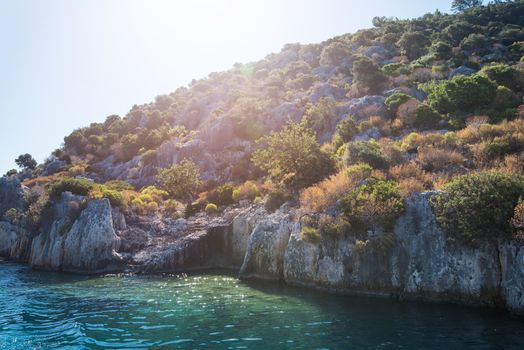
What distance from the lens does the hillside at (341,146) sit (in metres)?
22.4

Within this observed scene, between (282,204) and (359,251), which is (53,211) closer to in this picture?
(282,204)

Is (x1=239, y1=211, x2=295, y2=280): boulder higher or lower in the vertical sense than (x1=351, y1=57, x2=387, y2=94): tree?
lower

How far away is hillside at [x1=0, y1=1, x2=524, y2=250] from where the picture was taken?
2241 cm

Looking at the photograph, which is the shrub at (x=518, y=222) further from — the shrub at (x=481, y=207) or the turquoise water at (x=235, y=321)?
the turquoise water at (x=235, y=321)

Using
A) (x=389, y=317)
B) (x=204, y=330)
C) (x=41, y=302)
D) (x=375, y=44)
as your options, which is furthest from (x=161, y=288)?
(x=375, y=44)

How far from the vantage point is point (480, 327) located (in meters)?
14.6

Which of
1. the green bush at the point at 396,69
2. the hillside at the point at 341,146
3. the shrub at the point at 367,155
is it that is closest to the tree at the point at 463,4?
the hillside at the point at 341,146

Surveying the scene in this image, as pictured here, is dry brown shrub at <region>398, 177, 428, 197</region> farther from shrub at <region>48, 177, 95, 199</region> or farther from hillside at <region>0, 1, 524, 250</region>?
shrub at <region>48, 177, 95, 199</region>

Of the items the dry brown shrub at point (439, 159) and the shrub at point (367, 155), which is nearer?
the dry brown shrub at point (439, 159)

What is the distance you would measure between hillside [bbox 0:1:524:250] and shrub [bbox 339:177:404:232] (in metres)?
0.08

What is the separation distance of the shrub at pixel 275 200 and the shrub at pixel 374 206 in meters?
7.07

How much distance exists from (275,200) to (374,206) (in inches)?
389

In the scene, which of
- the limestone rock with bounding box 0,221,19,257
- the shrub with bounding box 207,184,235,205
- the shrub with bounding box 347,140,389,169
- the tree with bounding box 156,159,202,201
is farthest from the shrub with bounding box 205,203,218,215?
the limestone rock with bounding box 0,221,19,257

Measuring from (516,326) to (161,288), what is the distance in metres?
19.2
